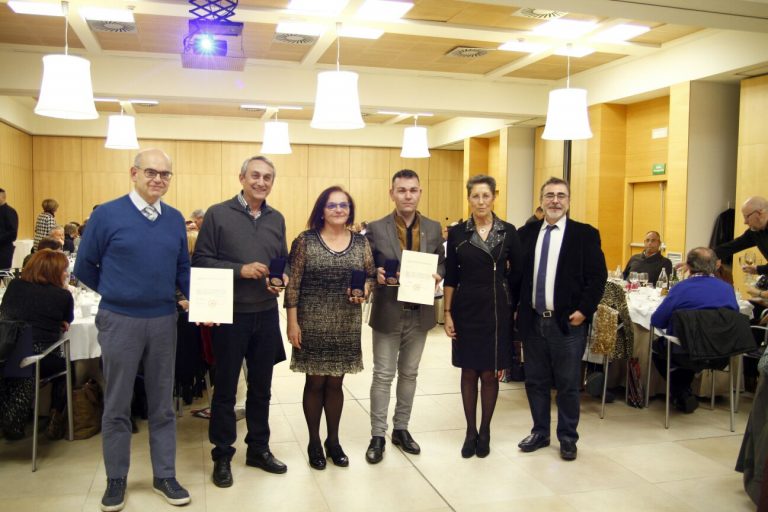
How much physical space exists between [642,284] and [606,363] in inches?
79.6

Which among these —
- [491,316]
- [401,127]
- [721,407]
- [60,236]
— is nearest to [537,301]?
[491,316]

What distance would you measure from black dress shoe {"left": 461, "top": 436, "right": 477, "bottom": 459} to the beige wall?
12419 millimetres

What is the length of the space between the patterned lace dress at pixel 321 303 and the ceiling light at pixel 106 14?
4880 mm

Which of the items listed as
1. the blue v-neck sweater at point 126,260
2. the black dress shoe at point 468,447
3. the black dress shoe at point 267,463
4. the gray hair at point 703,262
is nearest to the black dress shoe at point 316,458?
the black dress shoe at point 267,463

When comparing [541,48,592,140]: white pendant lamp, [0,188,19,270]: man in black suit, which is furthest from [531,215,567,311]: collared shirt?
[0,188,19,270]: man in black suit

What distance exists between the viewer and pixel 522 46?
28.0 feet

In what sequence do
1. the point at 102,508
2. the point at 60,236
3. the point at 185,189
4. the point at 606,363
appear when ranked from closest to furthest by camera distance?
the point at 102,508, the point at 606,363, the point at 60,236, the point at 185,189

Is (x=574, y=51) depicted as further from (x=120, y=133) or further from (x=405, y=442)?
(x=405, y=442)

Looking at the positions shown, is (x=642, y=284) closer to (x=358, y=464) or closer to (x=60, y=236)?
(x=358, y=464)

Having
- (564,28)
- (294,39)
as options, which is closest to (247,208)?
(294,39)

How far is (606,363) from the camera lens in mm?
5090

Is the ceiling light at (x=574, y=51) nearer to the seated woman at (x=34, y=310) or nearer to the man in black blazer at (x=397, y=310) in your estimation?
the man in black blazer at (x=397, y=310)

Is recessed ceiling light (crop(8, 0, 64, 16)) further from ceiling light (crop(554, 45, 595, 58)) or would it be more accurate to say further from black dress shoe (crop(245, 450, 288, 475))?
ceiling light (crop(554, 45, 595, 58))

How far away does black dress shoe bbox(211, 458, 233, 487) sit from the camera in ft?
12.2
